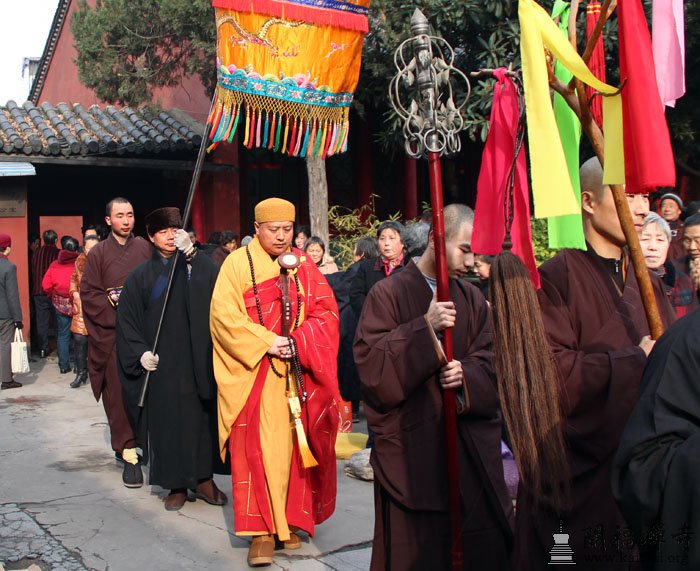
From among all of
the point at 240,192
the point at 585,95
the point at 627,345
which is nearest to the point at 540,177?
the point at 585,95

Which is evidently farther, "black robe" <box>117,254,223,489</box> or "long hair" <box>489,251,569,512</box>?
"black robe" <box>117,254,223,489</box>

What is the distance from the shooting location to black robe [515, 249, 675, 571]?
9.20 feet

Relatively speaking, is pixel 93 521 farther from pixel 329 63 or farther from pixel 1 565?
pixel 329 63

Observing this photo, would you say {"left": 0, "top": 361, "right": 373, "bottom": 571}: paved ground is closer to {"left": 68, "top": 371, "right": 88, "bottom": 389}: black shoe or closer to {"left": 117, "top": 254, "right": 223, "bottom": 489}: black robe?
A: {"left": 117, "top": 254, "right": 223, "bottom": 489}: black robe

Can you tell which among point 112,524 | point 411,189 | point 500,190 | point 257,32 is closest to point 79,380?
point 257,32

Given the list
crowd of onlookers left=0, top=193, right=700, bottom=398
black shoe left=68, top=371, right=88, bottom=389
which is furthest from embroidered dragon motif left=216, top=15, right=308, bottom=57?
black shoe left=68, top=371, right=88, bottom=389

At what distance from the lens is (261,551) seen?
450cm

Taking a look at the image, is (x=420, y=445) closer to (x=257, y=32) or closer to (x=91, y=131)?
(x=257, y=32)

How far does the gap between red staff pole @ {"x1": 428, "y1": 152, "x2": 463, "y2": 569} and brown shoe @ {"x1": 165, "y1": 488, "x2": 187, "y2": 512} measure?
264 cm

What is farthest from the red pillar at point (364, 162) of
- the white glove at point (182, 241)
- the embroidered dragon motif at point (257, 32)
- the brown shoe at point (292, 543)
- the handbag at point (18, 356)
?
the brown shoe at point (292, 543)

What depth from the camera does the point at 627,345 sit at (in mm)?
2906

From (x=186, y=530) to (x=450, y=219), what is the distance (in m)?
2.63

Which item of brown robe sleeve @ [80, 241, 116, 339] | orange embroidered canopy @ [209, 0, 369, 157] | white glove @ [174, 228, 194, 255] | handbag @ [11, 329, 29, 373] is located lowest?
handbag @ [11, 329, 29, 373]

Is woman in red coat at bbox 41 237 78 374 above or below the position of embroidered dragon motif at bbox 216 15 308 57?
below
